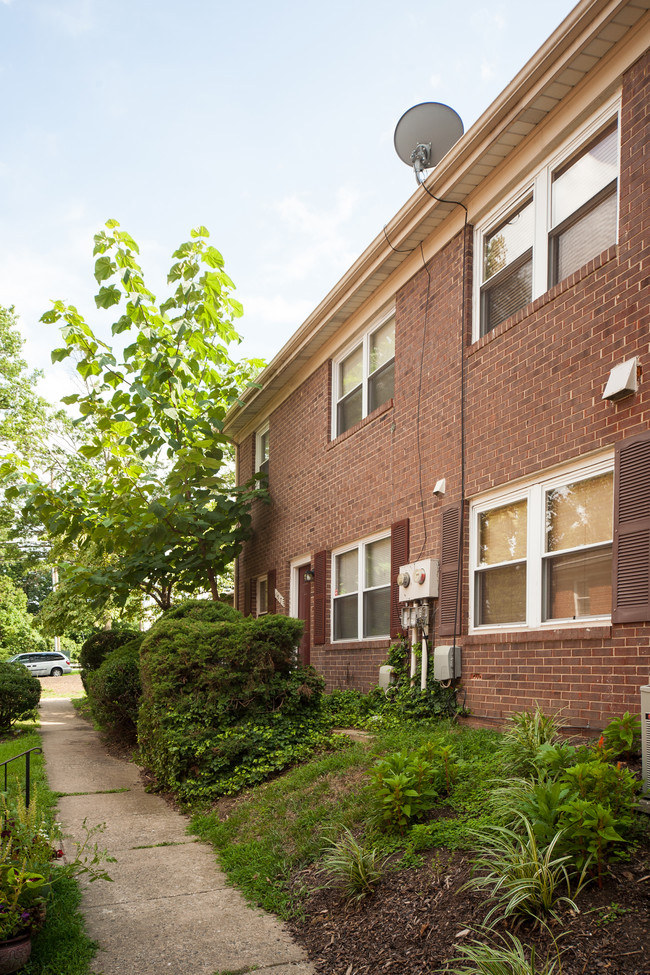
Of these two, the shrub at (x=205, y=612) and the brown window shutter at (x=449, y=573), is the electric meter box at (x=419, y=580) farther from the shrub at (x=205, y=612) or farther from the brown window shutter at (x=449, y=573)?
the shrub at (x=205, y=612)

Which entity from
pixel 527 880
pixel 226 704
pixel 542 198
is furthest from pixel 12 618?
pixel 527 880

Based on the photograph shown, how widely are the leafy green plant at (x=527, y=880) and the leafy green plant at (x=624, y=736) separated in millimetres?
1122

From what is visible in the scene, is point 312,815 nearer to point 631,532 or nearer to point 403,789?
point 403,789

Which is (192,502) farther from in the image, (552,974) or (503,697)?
(552,974)

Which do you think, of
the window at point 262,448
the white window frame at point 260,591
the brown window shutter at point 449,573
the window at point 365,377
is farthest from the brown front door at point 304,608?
the brown window shutter at point 449,573

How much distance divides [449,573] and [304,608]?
16.4 ft

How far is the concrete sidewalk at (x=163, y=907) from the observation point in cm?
409

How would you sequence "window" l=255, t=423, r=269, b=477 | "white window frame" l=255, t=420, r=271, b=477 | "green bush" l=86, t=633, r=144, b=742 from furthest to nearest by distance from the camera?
1. "white window frame" l=255, t=420, r=271, b=477
2. "window" l=255, t=423, r=269, b=477
3. "green bush" l=86, t=633, r=144, b=742

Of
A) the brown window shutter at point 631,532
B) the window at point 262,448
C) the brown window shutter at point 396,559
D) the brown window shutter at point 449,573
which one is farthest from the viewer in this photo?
the window at point 262,448

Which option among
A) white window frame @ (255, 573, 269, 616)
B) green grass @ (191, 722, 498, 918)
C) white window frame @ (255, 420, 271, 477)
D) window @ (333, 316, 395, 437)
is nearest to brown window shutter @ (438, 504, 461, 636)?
green grass @ (191, 722, 498, 918)

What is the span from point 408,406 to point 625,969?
22.8ft

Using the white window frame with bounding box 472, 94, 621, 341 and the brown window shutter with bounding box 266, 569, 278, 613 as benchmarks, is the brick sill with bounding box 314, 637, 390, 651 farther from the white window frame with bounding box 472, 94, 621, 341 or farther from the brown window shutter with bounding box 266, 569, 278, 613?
the white window frame with bounding box 472, 94, 621, 341

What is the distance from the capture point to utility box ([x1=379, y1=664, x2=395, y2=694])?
894cm

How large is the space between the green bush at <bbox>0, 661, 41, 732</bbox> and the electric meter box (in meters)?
6.84
